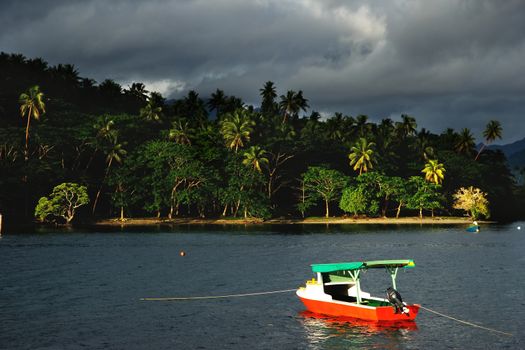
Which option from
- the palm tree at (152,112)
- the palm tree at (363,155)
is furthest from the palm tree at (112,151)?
the palm tree at (363,155)

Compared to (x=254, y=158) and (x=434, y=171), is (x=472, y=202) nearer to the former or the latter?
(x=434, y=171)

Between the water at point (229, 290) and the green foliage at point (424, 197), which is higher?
the green foliage at point (424, 197)

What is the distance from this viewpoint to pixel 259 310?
51.8 meters

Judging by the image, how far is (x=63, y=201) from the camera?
154875 millimetres

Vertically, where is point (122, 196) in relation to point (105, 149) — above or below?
below

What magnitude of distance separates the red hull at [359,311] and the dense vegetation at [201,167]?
113039mm

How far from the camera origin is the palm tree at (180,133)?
16800cm

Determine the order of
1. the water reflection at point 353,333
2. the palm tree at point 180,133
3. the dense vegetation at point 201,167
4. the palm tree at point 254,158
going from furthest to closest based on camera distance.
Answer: the palm tree at point 180,133 → the palm tree at point 254,158 → the dense vegetation at point 201,167 → the water reflection at point 353,333

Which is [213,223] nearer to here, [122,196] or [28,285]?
[122,196]

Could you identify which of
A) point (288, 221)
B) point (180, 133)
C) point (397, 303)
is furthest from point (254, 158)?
point (397, 303)

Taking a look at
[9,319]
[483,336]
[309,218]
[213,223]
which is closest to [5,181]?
[213,223]

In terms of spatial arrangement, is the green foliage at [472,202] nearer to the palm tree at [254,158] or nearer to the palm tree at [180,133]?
the palm tree at [254,158]

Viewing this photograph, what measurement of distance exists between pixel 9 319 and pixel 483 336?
3455 centimetres

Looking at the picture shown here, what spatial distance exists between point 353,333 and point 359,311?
9.51 feet
